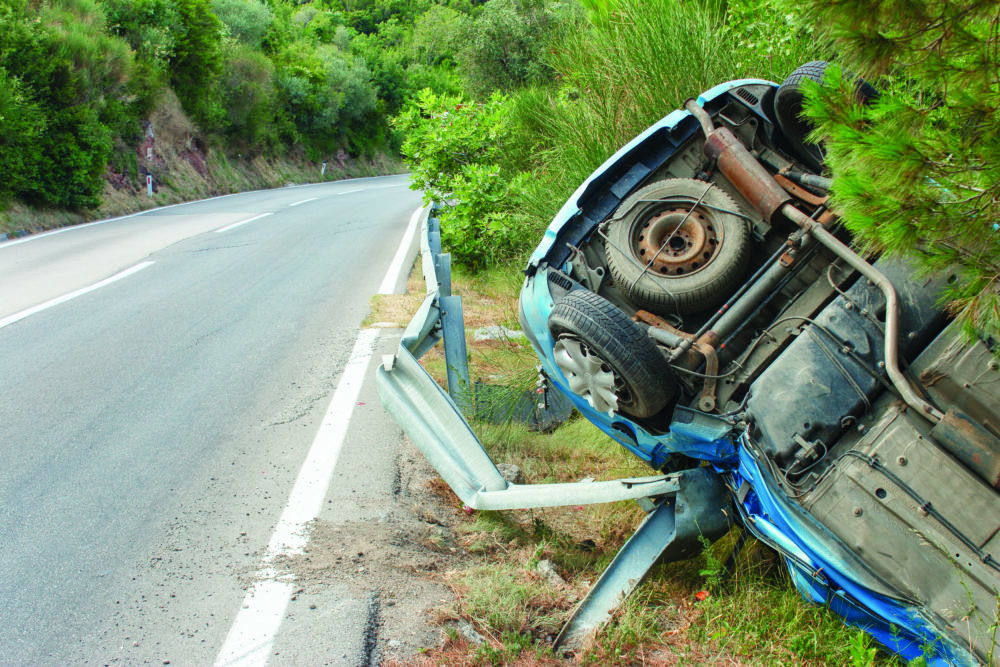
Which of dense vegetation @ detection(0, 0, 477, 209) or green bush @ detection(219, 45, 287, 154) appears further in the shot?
green bush @ detection(219, 45, 287, 154)

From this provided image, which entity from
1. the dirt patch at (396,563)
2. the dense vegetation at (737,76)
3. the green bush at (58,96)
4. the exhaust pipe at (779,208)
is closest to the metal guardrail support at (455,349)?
the dirt patch at (396,563)

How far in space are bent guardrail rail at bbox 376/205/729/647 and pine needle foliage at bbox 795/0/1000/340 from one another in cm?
155

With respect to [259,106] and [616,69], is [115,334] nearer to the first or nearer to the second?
[616,69]

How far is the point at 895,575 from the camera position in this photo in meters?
2.88

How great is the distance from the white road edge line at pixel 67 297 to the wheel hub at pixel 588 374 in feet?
21.4

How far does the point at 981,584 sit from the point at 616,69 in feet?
21.5

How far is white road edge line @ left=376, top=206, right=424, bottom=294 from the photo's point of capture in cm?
984

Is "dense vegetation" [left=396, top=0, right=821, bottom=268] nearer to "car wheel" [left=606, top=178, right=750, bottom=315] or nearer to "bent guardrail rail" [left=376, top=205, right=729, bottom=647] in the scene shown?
"car wheel" [left=606, top=178, right=750, bottom=315]

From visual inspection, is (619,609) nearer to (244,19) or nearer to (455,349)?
(455,349)

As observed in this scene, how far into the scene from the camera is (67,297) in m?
9.14

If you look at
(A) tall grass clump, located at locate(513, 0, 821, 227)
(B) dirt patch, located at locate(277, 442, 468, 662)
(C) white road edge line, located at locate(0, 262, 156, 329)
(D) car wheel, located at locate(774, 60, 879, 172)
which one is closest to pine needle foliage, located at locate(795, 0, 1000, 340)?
(D) car wheel, located at locate(774, 60, 879, 172)

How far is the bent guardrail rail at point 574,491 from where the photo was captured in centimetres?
344

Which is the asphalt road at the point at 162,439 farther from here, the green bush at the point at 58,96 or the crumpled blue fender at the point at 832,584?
the green bush at the point at 58,96

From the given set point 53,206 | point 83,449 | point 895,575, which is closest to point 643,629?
point 895,575
